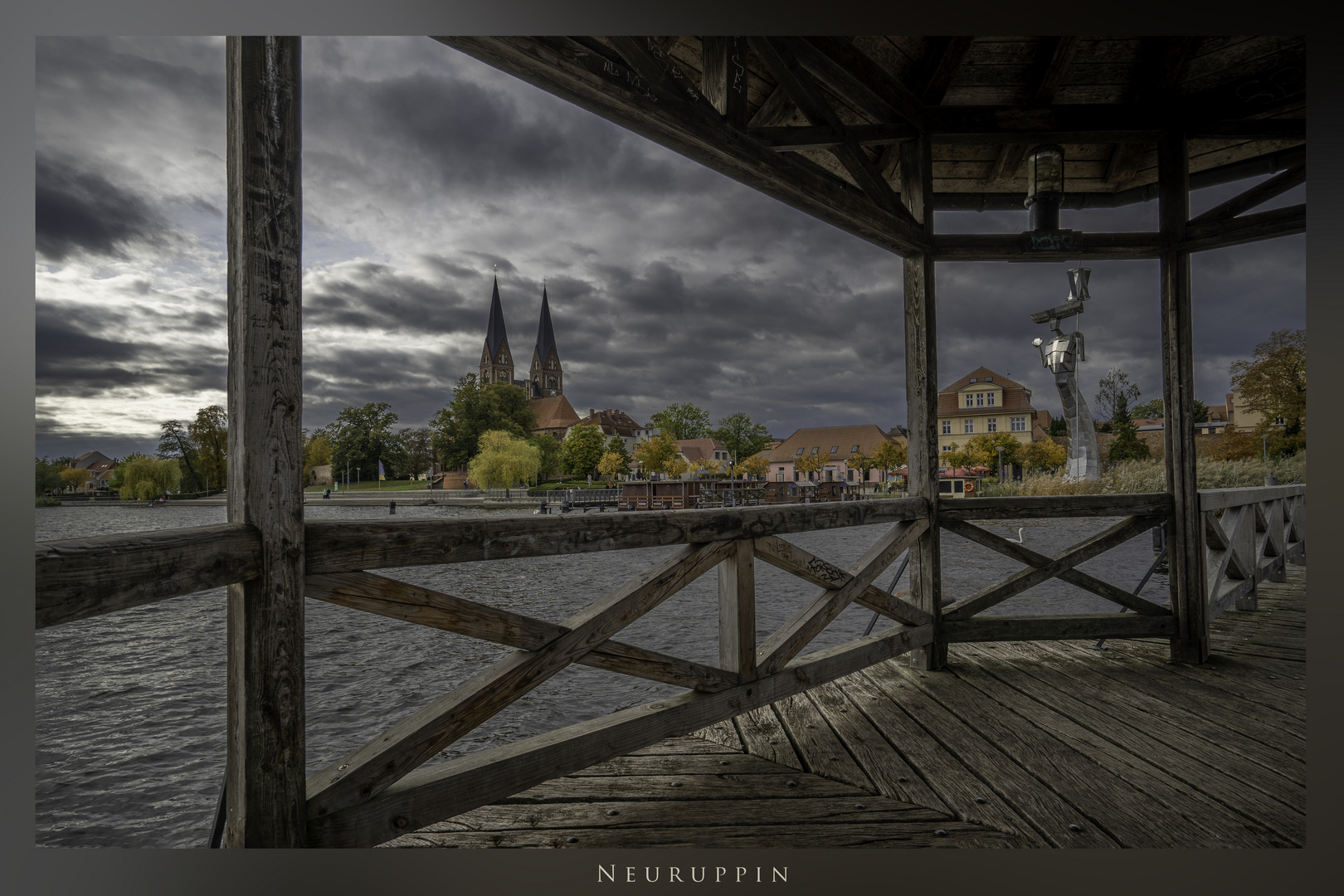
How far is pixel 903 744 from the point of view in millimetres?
2166

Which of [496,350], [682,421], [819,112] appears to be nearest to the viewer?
[819,112]

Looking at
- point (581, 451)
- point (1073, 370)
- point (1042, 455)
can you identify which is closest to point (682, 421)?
point (581, 451)

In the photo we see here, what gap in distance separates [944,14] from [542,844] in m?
2.35

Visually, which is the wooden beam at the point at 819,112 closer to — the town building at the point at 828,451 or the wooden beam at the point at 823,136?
the wooden beam at the point at 823,136

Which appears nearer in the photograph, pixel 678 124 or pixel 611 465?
pixel 678 124

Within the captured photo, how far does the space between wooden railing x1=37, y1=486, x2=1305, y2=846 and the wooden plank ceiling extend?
1.27 m

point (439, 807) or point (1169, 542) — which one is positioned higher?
point (1169, 542)

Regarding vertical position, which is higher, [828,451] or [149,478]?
[828,451]

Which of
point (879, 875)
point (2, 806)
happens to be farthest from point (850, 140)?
point (2, 806)

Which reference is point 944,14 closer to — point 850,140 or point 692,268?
point 850,140

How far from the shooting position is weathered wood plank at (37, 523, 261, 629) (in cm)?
88

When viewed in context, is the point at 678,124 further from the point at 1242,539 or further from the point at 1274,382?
the point at 1242,539

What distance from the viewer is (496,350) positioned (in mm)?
14977

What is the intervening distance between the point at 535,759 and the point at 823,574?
4.03 ft
